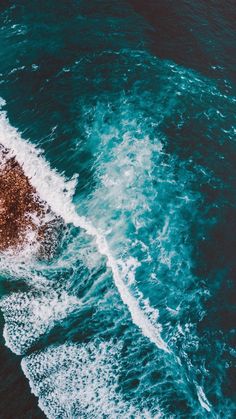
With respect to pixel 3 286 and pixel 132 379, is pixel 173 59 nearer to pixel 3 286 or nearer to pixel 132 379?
pixel 3 286

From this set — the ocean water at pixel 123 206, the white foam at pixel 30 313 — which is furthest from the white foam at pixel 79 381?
the white foam at pixel 30 313

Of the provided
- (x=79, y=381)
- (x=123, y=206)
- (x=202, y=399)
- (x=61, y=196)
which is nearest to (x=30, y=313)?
(x=79, y=381)

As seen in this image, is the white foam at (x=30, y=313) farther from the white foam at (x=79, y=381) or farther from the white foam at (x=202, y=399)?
the white foam at (x=202, y=399)

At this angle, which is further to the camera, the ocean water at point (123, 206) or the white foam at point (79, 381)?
the ocean water at point (123, 206)

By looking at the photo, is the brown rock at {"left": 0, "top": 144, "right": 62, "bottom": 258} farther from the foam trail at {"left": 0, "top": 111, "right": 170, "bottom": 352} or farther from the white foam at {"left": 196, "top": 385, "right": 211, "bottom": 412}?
the white foam at {"left": 196, "top": 385, "right": 211, "bottom": 412}

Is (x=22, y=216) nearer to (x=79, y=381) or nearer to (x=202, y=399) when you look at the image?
(x=79, y=381)
